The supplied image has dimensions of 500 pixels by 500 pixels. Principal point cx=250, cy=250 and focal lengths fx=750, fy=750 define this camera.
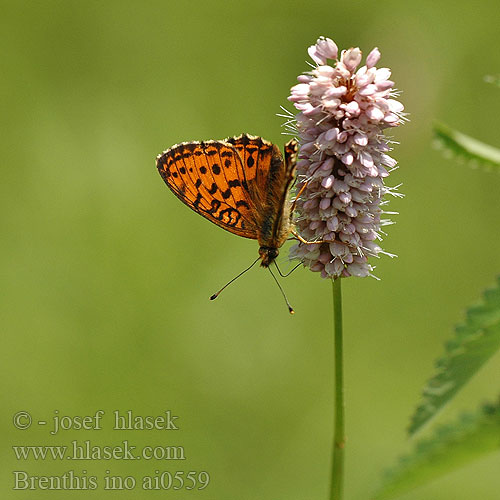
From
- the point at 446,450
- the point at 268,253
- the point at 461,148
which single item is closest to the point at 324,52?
the point at 268,253

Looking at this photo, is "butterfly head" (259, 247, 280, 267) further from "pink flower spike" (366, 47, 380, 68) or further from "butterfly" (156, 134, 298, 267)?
"pink flower spike" (366, 47, 380, 68)

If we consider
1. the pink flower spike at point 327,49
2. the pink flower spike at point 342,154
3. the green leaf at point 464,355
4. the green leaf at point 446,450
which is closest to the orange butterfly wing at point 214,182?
the pink flower spike at point 342,154

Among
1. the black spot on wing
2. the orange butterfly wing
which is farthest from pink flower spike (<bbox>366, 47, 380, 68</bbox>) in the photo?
the black spot on wing

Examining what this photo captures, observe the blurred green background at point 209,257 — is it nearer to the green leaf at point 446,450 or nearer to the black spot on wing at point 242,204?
the black spot on wing at point 242,204

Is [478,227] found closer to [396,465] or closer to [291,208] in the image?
[291,208]

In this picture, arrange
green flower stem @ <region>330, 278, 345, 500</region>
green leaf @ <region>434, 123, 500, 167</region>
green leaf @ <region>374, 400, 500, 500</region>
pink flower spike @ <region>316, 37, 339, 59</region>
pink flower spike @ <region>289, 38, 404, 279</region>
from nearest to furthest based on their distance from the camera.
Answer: green leaf @ <region>374, 400, 500, 500</region> < green leaf @ <region>434, 123, 500, 167</region> < green flower stem @ <region>330, 278, 345, 500</region> < pink flower spike @ <region>289, 38, 404, 279</region> < pink flower spike @ <region>316, 37, 339, 59</region>
